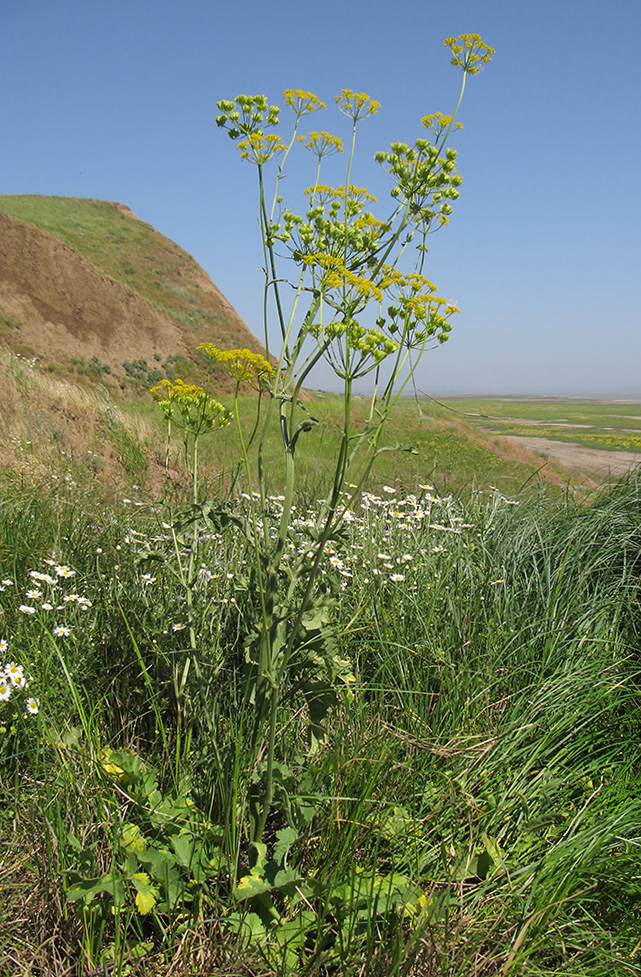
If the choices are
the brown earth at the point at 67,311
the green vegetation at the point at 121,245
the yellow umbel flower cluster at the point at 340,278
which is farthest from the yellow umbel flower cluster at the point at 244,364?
the green vegetation at the point at 121,245

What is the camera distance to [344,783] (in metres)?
1.88

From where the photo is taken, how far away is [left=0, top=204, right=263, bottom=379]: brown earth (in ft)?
58.6

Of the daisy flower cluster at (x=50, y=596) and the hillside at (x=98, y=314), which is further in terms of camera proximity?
the hillside at (x=98, y=314)

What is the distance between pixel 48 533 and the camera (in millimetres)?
3486

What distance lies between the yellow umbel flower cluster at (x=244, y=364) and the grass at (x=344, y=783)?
0.57 m

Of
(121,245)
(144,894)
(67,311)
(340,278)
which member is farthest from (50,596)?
(121,245)

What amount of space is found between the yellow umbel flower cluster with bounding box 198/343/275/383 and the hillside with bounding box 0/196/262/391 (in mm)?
16217

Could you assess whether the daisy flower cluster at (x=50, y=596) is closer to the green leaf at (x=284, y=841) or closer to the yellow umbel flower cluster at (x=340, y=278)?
the green leaf at (x=284, y=841)

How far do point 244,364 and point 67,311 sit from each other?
64.1 ft

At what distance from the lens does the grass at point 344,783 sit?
1.57 m

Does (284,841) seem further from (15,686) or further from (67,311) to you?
(67,311)

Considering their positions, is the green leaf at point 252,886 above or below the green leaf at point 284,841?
below

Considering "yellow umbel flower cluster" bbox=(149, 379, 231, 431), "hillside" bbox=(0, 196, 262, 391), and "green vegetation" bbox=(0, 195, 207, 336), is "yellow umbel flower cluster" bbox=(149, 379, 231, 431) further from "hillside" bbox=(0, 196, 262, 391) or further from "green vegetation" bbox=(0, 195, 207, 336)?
"green vegetation" bbox=(0, 195, 207, 336)

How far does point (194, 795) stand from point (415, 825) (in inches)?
28.4
